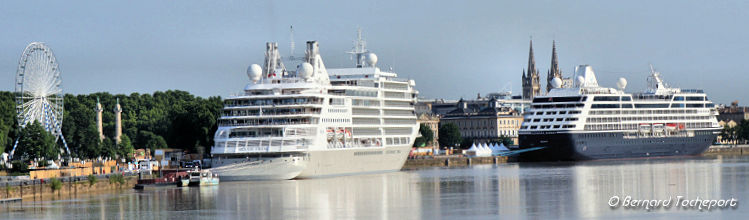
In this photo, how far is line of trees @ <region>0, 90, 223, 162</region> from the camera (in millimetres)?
100750

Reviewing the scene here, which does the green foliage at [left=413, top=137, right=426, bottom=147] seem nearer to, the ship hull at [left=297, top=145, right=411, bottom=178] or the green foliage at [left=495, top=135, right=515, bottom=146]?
the green foliage at [left=495, top=135, right=515, bottom=146]

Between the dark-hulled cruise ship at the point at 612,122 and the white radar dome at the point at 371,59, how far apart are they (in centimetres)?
2962

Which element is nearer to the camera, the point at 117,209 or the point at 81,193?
the point at 117,209

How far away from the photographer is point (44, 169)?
260 ft

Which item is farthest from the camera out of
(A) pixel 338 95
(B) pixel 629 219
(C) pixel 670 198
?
(A) pixel 338 95

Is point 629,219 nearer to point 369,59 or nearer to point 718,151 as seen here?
point 369,59

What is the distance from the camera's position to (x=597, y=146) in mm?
123500

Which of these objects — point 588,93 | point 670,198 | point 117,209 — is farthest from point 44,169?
point 588,93

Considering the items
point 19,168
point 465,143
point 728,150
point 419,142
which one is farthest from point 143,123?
point 728,150

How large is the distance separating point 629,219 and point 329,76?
4903cm

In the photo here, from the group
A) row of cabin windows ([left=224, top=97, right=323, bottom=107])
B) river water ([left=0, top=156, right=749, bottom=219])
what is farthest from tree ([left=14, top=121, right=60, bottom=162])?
row of cabin windows ([left=224, top=97, right=323, bottom=107])

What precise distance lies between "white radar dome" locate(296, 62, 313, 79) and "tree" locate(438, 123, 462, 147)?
86490mm

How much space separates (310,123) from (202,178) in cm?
860

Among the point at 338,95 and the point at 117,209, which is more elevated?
the point at 338,95
